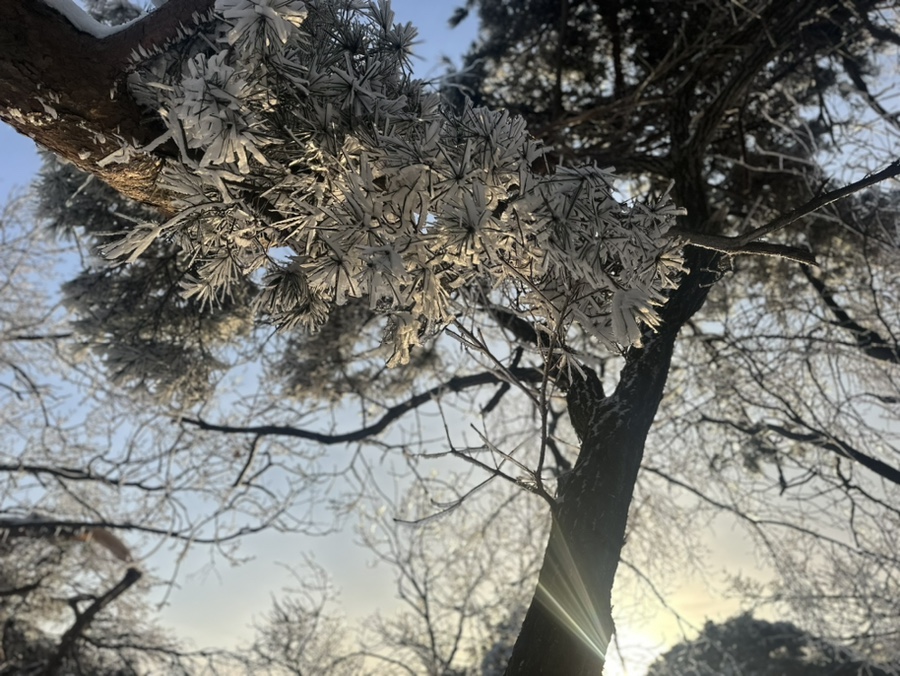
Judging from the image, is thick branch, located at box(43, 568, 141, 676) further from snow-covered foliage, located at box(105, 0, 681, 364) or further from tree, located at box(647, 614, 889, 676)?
tree, located at box(647, 614, 889, 676)

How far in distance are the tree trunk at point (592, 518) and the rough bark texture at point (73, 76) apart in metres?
1.61

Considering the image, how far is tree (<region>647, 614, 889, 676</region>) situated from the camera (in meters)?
12.0

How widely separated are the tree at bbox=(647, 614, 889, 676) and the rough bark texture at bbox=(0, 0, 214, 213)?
42.5 feet

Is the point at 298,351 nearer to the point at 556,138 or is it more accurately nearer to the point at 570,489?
the point at 556,138

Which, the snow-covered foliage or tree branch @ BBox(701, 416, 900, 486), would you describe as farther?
tree branch @ BBox(701, 416, 900, 486)

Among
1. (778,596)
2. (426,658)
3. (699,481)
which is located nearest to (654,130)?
(699,481)

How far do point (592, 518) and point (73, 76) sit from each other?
1.88 m

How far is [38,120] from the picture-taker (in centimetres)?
163

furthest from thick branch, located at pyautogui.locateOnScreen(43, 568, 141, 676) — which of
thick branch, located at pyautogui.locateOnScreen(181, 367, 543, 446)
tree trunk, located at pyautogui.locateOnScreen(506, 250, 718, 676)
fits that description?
tree trunk, located at pyautogui.locateOnScreen(506, 250, 718, 676)

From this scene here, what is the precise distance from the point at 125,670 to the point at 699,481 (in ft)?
26.6

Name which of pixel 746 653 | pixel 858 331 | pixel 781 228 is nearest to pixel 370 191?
pixel 781 228

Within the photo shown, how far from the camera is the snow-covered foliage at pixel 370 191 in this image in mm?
1343

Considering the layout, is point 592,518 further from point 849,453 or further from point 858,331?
point 858,331

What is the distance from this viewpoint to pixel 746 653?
1268cm
